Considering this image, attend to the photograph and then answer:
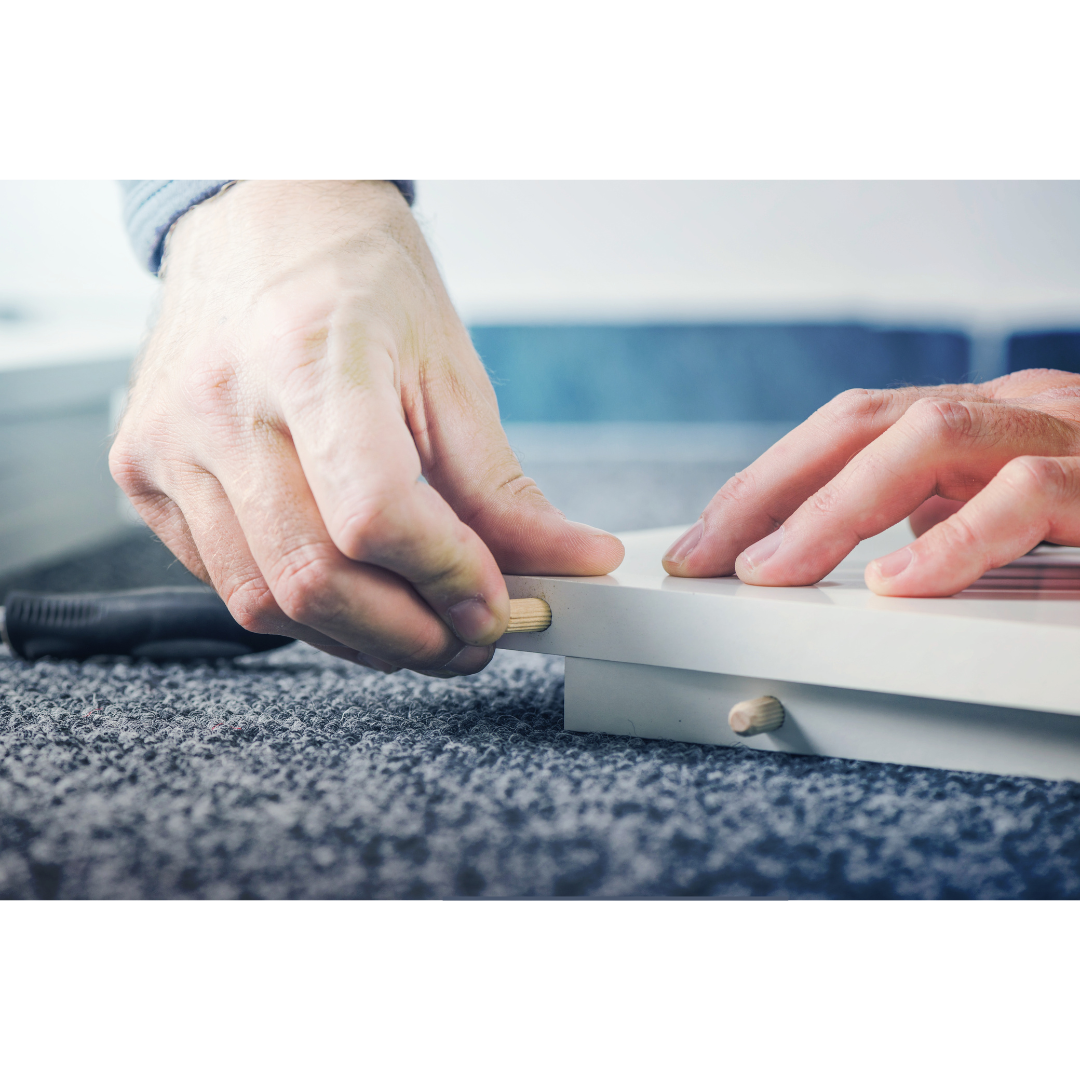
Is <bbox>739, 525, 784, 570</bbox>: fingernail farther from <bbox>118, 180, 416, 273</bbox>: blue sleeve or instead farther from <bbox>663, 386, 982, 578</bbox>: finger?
<bbox>118, 180, 416, 273</bbox>: blue sleeve

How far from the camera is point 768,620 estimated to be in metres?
0.37

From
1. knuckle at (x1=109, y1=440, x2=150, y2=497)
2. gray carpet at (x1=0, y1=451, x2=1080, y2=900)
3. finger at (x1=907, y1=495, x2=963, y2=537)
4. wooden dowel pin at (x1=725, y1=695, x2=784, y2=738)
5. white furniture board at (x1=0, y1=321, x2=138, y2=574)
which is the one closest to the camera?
gray carpet at (x1=0, y1=451, x2=1080, y2=900)

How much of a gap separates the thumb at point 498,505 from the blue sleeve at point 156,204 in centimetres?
20

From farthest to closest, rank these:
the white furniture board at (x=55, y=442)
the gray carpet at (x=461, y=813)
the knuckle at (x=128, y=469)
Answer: the white furniture board at (x=55, y=442) < the knuckle at (x=128, y=469) < the gray carpet at (x=461, y=813)

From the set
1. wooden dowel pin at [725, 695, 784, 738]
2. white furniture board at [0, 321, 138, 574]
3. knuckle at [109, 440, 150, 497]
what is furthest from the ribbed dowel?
white furniture board at [0, 321, 138, 574]

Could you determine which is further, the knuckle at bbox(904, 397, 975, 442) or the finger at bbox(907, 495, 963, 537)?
the finger at bbox(907, 495, 963, 537)

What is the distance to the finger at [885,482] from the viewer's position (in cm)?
41

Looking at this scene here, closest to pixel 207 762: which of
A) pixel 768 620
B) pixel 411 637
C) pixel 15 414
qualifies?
pixel 411 637

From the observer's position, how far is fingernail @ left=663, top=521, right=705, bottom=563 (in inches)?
17.6

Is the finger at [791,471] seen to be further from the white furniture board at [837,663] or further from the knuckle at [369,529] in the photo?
the knuckle at [369,529]

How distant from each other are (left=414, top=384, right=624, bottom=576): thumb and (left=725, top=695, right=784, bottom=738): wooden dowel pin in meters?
0.11

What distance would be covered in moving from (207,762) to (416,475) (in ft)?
0.49

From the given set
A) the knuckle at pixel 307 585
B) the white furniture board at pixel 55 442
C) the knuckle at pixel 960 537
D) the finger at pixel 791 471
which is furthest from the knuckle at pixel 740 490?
the white furniture board at pixel 55 442

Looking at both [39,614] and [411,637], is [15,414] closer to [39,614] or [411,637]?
[39,614]
